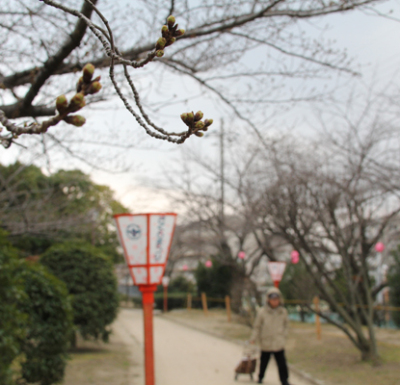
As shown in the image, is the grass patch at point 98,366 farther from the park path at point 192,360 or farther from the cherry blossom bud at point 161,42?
the cherry blossom bud at point 161,42

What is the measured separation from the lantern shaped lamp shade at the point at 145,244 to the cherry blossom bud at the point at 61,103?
4179 millimetres

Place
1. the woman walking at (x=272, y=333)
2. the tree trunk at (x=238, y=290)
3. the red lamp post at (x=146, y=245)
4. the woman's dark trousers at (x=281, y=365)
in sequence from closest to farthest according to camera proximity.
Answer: the red lamp post at (x=146, y=245) < the woman's dark trousers at (x=281, y=365) < the woman walking at (x=272, y=333) < the tree trunk at (x=238, y=290)

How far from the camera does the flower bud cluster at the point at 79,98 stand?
116cm

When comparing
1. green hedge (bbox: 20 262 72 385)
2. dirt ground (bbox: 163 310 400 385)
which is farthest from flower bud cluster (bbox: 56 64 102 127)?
dirt ground (bbox: 163 310 400 385)

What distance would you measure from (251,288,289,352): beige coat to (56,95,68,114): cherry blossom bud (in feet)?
20.4

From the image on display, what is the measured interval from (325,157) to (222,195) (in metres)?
7.06

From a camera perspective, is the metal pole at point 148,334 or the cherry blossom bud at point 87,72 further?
the metal pole at point 148,334

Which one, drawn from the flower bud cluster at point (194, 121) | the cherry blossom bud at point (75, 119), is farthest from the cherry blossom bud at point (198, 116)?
the cherry blossom bud at point (75, 119)

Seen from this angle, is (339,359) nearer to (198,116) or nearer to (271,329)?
(271,329)

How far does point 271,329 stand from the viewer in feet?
22.4

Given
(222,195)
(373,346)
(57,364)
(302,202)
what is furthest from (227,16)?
(222,195)

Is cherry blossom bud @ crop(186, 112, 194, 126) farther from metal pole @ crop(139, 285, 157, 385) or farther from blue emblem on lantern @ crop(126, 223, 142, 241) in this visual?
blue emblem on lantern @ crop(126, 223, 142, 241)

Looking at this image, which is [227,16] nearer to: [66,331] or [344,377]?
[66,331]

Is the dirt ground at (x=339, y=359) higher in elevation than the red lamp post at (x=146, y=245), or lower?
lower
